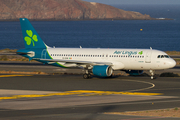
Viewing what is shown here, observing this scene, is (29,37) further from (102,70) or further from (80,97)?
(80,97)

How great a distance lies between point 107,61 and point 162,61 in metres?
7.83

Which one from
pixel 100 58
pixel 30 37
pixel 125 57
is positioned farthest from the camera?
pixel 30 37

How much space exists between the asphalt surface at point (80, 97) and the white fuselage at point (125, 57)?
7.94 ft

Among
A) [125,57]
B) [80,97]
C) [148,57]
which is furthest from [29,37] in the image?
[80,97]

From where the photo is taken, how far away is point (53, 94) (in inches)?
1270

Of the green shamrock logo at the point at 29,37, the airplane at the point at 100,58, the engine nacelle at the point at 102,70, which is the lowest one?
the engine nacelle at the point at 102,70

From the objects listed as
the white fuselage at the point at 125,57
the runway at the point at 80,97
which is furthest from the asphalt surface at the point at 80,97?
the white fuselage at the point at 125,57

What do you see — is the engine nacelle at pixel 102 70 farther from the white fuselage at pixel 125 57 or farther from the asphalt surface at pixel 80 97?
the white fuselage at pixel 125 57

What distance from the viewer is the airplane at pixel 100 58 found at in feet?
Result: 142

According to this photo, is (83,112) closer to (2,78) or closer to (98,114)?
(98,114)

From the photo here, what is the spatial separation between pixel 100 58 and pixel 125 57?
3.79 m

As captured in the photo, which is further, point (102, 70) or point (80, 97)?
point (102, 70)

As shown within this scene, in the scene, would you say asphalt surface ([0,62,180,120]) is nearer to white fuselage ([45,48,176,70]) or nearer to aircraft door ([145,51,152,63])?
white fuselage ([45,48,176,70])

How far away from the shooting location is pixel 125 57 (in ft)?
146
